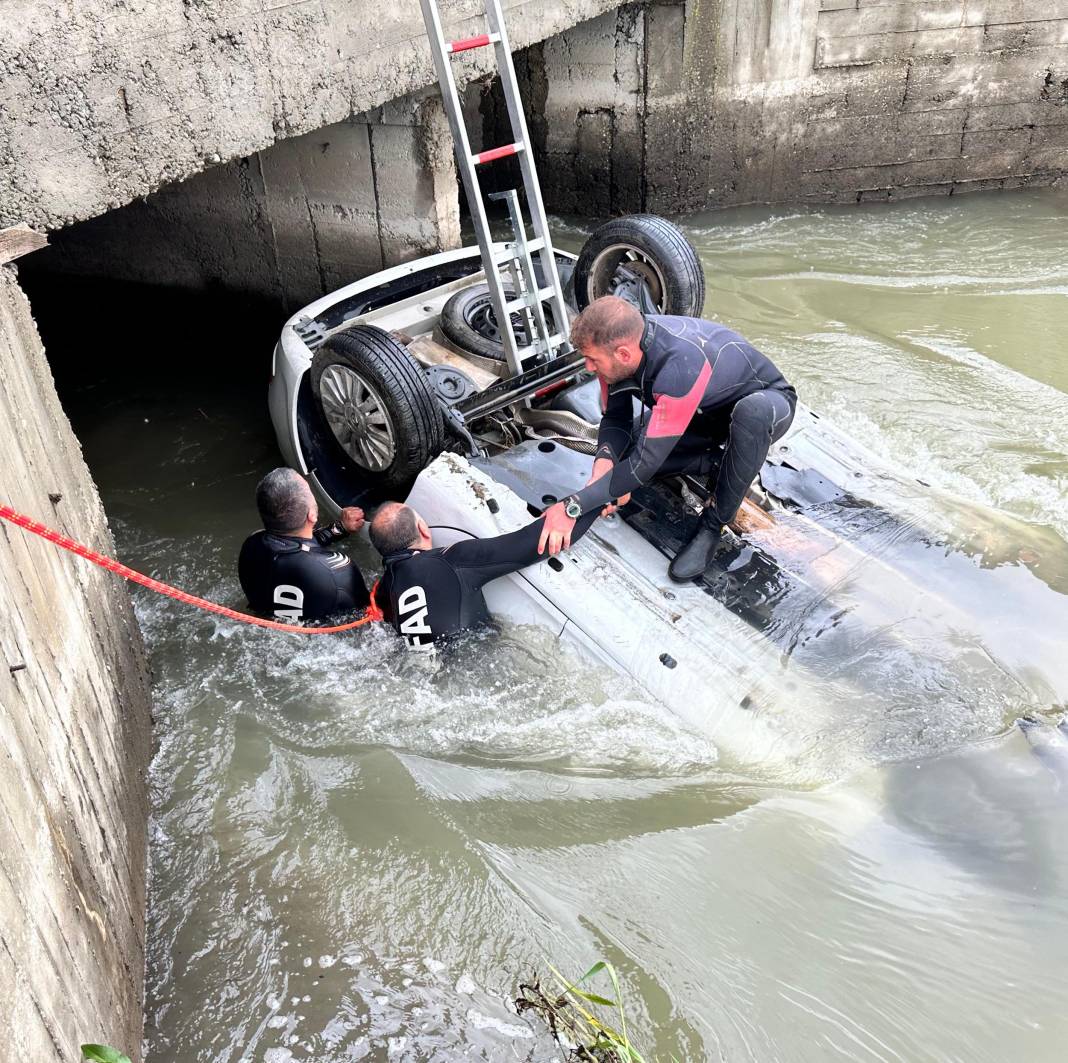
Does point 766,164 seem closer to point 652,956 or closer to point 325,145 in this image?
point 325,145

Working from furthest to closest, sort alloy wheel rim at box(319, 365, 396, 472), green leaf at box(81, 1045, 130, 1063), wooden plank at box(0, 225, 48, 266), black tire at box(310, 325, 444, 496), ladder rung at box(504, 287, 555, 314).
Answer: ladder rung at box(504, 287, 555, 314) → alloy wheel rim at box(319, 365, 396, 472) → black tire at box(310, 325, 444, 496) → wooden plank at box(0, 225, 48, 266) → green leaf at box(81, 1045, 130, 1063)

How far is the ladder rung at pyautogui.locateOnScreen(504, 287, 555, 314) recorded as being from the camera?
4779 mm

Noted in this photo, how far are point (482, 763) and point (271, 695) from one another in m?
1.06

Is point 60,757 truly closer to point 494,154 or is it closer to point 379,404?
point 379,404

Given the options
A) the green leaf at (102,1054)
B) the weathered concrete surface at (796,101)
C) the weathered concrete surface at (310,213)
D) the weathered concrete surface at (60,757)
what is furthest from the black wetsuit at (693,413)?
the weathered concrete surface at (796,101)

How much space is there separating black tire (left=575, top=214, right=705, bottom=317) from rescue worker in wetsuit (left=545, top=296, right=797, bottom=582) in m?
1.11

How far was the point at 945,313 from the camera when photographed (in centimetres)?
775

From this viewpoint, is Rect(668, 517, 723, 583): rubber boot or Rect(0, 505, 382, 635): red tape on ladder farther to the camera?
Rect(668, 517, 723, 583): rubber boot

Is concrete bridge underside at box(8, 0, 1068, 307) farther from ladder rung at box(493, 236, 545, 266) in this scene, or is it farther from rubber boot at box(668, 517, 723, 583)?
rubber boot at box(668, 517, 723, 583)

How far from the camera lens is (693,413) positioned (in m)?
3.86

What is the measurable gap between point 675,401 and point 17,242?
2.38m

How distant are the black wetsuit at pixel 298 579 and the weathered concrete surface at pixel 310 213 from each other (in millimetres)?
3469

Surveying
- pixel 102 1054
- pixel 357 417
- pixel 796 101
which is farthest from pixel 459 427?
pixel 796 101

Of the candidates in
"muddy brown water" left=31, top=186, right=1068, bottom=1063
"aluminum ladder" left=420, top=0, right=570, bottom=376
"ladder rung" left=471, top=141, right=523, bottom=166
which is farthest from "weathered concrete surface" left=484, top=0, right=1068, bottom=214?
"muddy brown water" left=31, top=186, right=1068, bottom=1063
